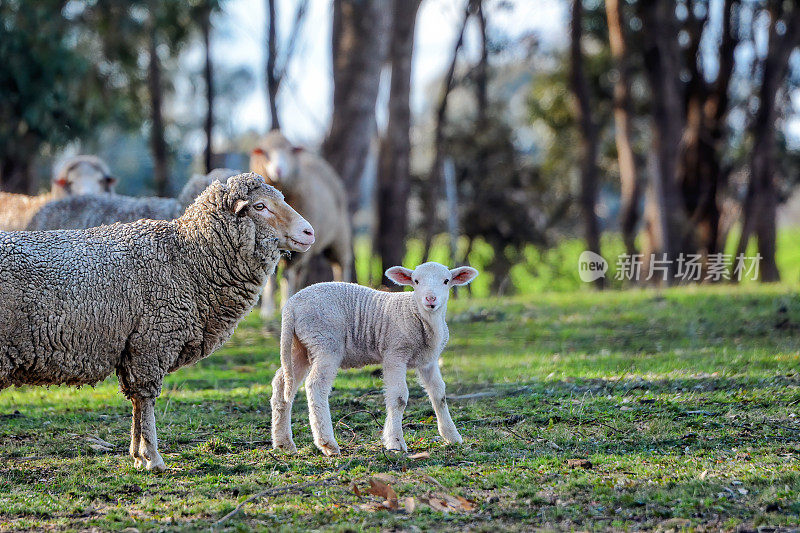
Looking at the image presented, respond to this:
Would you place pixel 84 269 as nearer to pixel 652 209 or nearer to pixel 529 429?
pixel 529 429

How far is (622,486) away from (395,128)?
14372mm

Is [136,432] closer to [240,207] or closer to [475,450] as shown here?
[240,207]

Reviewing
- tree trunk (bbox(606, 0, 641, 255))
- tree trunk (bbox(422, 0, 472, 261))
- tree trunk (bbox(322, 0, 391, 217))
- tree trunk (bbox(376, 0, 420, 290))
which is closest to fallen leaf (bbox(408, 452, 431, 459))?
tree trunk (bbox(322, 0, 391, 217))

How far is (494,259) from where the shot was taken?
26219mm

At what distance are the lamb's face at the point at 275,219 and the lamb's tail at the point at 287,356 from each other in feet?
1.98

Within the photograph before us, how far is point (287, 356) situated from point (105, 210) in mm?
4779

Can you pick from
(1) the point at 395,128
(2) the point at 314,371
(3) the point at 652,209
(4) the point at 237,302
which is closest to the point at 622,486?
(2) the point at 314,371

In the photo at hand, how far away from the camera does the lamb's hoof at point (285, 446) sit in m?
6.80

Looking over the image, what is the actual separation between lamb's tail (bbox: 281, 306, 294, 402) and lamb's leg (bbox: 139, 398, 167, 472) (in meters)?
0.93

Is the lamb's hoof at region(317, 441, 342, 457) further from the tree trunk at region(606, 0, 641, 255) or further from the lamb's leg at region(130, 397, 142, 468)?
the tree trunk at region(606, 0, 641, 255)

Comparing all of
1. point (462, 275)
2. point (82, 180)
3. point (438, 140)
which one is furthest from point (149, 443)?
point (438, 140)

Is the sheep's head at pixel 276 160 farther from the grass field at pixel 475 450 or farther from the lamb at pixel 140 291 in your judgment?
the lamb at pixel 140 291

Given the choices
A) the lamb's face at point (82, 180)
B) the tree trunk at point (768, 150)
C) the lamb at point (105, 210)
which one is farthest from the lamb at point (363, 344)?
the tree trunk at point (768, 150)

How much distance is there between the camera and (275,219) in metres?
6.66
